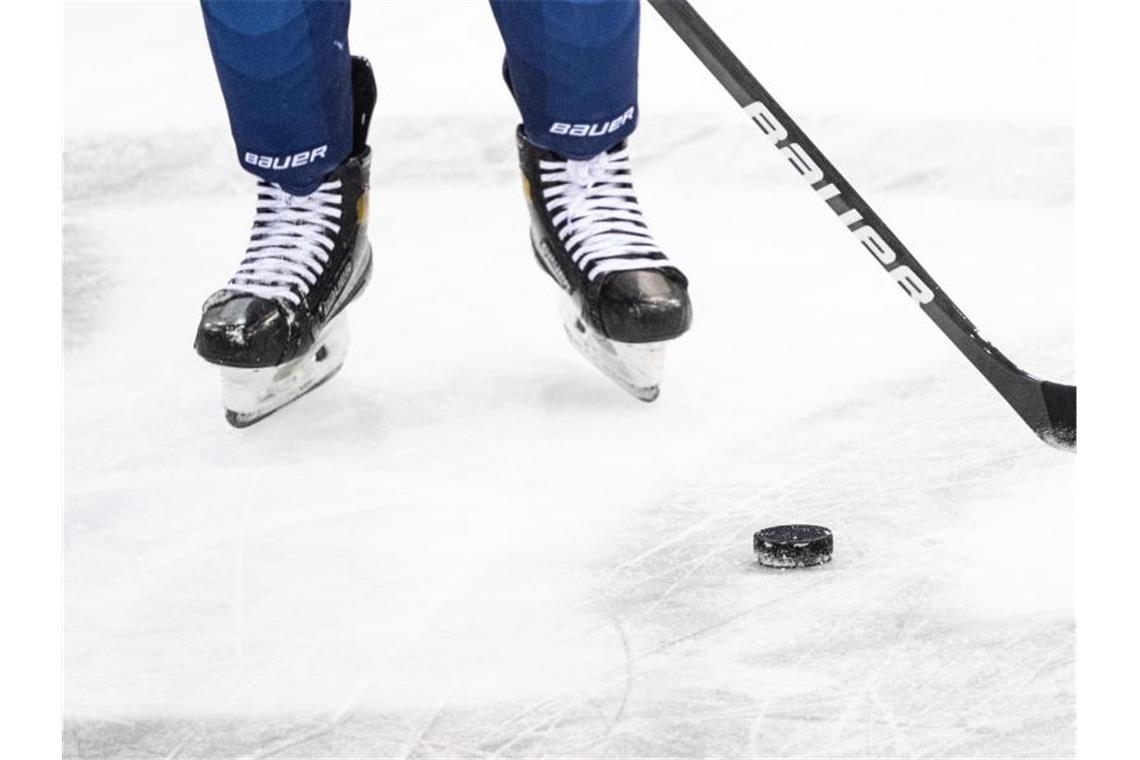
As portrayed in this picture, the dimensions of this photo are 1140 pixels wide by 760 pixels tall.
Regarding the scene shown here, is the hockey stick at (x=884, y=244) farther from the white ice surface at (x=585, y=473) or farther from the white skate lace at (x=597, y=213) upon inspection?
the white skate lace at (x=597, y=213)

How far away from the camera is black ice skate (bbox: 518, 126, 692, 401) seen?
68.0 inches

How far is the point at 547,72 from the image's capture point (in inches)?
68.2

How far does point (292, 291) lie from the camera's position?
5.80 feet

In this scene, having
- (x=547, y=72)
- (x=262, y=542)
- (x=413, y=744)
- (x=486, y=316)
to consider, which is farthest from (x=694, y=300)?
(x=413, y=744)

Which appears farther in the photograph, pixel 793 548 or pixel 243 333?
pixel 243 333

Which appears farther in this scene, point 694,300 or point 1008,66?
point 1008,66

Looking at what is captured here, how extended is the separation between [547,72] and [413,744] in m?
0.77

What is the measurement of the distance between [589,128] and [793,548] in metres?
0.54

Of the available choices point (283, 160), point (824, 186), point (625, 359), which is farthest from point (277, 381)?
point (824, 186)

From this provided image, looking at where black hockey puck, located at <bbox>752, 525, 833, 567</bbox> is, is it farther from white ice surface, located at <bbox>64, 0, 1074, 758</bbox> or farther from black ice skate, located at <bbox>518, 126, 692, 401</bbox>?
black ice skate, located at <bbox>518, 126, 692, 401</bbox>

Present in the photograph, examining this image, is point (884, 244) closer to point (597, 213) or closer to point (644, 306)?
point (644, 306)

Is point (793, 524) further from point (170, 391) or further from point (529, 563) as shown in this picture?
point (170, 391)

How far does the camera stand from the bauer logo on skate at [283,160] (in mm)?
1753

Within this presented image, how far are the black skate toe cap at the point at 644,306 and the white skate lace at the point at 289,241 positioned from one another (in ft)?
0.94
